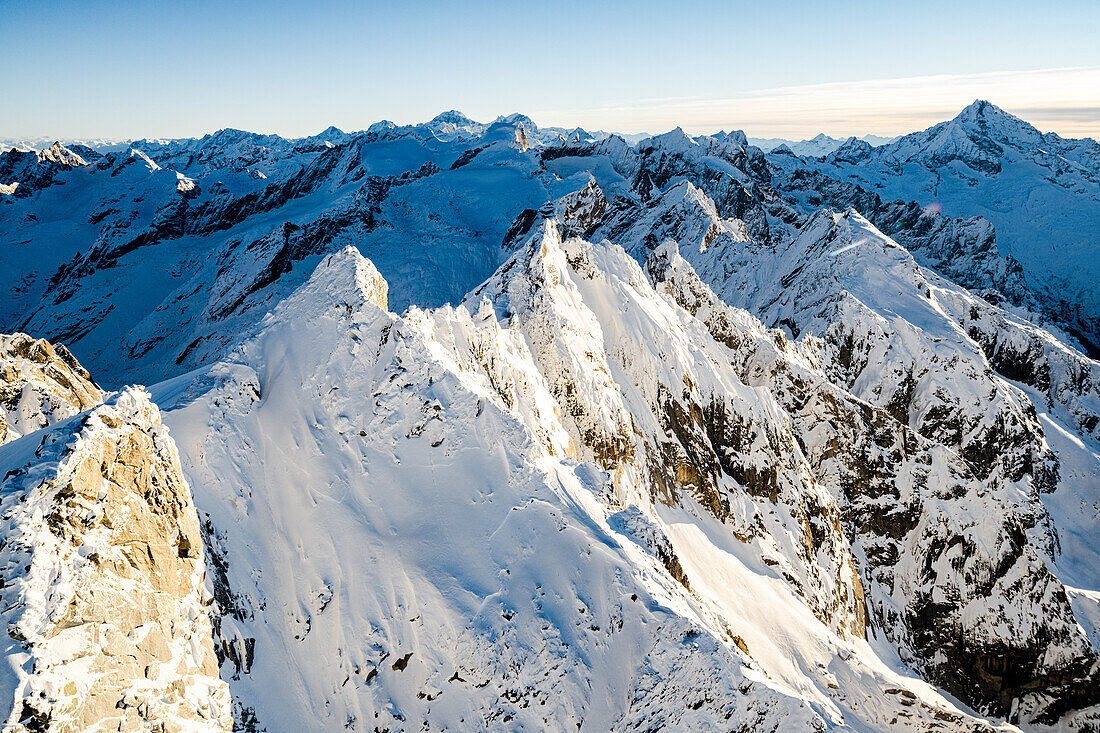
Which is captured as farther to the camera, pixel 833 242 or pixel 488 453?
pixel 833 242

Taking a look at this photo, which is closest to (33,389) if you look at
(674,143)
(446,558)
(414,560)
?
(414,560)

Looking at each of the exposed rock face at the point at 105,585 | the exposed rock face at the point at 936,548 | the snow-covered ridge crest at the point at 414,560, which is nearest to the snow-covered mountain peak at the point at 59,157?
the exposed rock face at the point at 936,548

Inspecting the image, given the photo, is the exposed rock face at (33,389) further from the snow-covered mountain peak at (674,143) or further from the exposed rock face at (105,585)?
the snow-covered mountain peak at (674,143)

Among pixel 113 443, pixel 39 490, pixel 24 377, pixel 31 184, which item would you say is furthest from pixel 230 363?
pixel 31 184

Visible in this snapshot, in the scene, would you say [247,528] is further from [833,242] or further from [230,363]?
[833,242]

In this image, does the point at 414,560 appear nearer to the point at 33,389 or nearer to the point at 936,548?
the point at 33,389

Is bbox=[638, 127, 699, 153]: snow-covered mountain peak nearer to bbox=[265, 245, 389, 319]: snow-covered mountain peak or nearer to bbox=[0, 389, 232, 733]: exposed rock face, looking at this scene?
bbox=[265, 245, 389, 319]: snow-covered mountain peak
